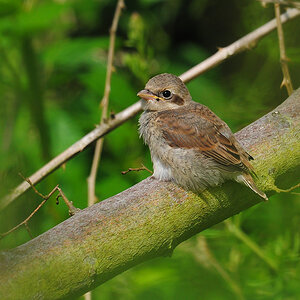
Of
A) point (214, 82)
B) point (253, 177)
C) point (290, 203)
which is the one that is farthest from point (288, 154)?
point (214, 82)

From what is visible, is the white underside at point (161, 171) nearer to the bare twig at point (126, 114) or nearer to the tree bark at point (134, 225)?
the tree bark at point (134, 225)

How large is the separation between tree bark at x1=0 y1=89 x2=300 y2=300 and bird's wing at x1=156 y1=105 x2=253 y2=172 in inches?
3.6

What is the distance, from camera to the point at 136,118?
15.8 ft

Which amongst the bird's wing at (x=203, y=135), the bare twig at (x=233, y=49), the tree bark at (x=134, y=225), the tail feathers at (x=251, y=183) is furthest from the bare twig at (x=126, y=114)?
the tail feathers at (x=251, y=183)

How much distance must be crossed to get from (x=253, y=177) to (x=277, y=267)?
1.11m

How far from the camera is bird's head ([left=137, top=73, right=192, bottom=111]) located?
340 centimetres

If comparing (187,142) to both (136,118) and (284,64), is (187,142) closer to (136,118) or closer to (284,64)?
(284,64)

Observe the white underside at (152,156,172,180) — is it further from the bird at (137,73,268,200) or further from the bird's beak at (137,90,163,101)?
the bird's beak at (137,90,163,101)

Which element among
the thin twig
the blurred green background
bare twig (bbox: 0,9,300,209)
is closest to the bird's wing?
bare twig (bbox: 0,9,300,209)

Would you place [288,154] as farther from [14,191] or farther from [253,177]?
[14,191]

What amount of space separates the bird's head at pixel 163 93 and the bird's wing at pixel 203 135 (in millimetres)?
161

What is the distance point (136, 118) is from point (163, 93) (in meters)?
1.38

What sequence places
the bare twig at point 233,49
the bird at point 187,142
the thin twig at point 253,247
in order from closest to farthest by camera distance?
the bird at point 187,142, the bare twig at point 233,49, the thin twig at point 253,247

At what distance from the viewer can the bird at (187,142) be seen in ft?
8.97
